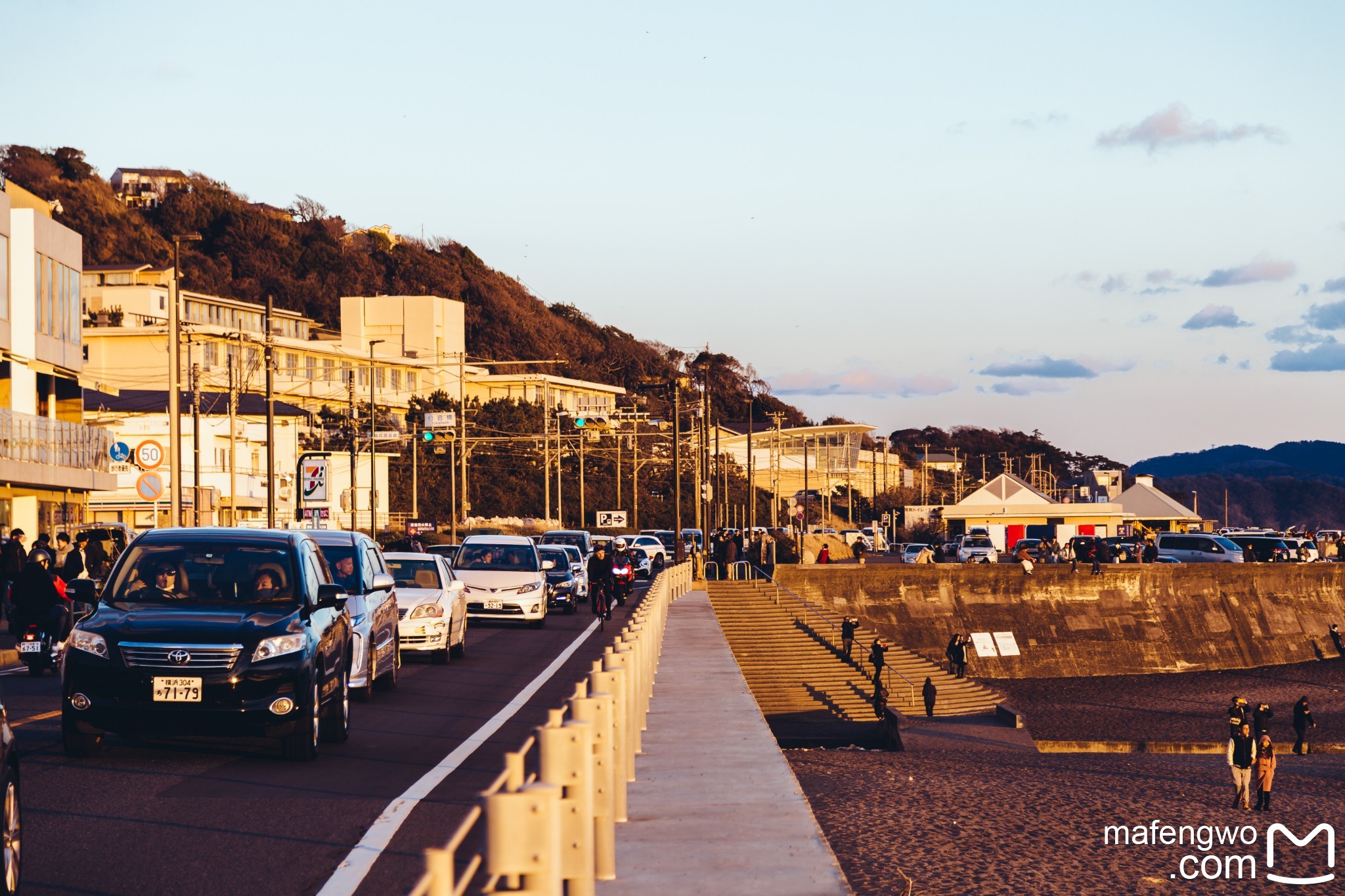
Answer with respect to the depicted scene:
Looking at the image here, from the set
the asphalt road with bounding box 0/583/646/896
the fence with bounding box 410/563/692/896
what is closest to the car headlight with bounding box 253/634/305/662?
the asphalt road with bounding box 0/583/646/896

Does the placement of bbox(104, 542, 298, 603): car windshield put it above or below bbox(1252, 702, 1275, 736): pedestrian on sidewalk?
above

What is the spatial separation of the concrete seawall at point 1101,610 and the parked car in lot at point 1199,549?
2952mm

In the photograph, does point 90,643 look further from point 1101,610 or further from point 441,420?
point 441,420

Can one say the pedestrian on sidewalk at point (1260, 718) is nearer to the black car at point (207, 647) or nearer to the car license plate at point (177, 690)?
the black car at point (207, 647)

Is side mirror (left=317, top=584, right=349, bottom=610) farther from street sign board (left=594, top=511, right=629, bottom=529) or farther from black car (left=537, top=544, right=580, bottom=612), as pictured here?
street sign board (left=594, top=511, right=629, bottom=529)

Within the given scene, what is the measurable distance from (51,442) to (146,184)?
455 feet

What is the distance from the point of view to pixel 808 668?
148 ft

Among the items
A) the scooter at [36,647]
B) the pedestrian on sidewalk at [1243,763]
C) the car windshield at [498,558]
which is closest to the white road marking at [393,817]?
the scooter at [36,647]

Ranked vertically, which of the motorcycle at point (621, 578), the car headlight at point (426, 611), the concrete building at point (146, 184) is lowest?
the motorcycle at point (621, 578)

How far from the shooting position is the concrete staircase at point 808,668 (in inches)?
1714

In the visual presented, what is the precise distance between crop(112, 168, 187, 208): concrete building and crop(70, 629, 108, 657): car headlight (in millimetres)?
168179

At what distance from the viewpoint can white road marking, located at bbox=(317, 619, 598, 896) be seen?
7.67 meters

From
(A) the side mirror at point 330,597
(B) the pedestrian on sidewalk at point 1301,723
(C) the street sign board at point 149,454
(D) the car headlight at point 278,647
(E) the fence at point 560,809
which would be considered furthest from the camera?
(B) the pedestrian on sidewalk at point 1301,723

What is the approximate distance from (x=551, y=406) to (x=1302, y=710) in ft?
295
